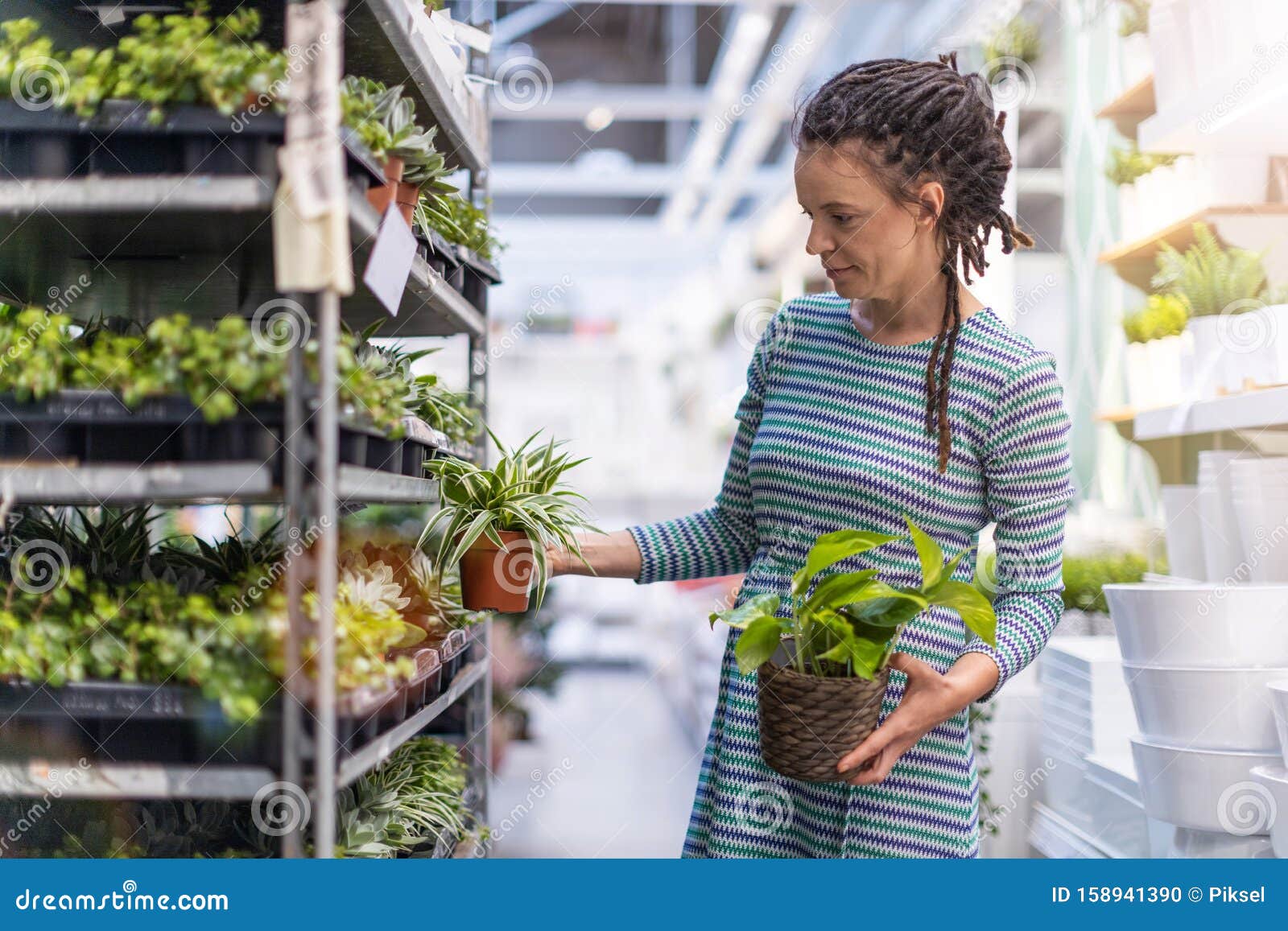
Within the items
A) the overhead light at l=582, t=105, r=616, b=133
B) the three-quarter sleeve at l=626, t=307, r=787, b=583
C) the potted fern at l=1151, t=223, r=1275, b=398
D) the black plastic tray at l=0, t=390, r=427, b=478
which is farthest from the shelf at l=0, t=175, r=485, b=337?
the overhead light at l=582, t=105, r=616, b=133

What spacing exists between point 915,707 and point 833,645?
13cm

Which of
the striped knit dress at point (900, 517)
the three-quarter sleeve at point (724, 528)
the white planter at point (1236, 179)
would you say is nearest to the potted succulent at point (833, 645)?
the striped knit dress at point (900, 517)

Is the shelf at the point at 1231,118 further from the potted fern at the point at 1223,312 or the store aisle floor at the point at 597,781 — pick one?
the store aisle floor at the point at 597,781

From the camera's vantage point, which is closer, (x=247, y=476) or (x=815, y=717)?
(x=247, y=476)

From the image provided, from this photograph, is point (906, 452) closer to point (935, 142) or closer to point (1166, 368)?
point (935, 142)

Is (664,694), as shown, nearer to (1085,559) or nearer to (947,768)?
(1085,559)

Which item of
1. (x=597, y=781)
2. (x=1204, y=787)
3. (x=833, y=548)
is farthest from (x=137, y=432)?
(x=597, y=781)

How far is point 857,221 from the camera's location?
4.45ft

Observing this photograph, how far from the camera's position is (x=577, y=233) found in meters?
9.55

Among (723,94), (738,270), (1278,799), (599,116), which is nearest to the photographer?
(1278,799)

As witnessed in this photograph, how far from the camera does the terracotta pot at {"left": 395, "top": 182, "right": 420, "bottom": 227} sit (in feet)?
4.86

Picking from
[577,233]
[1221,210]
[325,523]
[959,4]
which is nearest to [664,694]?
[577,233]

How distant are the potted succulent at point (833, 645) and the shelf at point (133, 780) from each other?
551 millimetres

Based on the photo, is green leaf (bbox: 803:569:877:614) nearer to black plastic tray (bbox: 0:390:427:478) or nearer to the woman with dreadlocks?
the woman with dreadlocks
